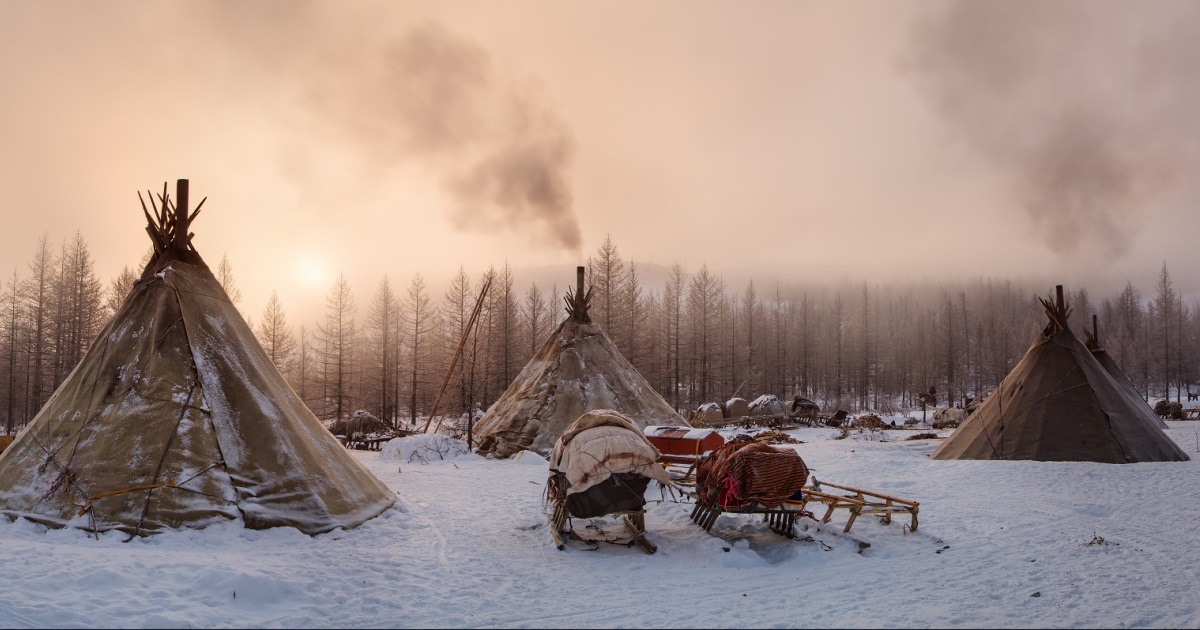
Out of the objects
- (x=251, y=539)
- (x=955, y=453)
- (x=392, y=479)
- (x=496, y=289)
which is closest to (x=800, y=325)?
(x=496, y=289)

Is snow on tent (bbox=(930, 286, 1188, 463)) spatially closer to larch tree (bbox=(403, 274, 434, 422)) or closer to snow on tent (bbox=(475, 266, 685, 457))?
snow on tent (bbox=(475, 266, 685, 457))

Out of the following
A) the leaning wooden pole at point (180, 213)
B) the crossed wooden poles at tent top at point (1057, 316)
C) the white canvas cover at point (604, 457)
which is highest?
the leaning wooden pole at point (180, 213)

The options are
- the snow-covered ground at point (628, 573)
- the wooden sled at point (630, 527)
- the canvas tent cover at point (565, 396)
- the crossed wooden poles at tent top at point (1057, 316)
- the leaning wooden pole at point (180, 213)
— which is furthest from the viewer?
the canvas tent cover at point (565, 396)

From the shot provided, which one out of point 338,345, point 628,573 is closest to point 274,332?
point 338,345

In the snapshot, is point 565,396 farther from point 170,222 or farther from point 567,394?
point 170,222

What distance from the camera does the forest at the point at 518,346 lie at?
3900 cm

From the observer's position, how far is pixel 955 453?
1766cm

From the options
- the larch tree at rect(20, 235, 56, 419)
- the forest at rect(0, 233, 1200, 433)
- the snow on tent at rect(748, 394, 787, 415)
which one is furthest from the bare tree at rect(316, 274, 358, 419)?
the snow on tent at rect(748, 394, 787, 415)

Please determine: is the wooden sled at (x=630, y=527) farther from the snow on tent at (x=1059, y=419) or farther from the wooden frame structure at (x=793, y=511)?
the snow on tent at (x=1059, y=419)

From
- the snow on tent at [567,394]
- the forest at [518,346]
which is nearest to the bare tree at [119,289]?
the forest at [518,346]

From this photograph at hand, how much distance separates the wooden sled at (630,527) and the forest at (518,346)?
11687 mm

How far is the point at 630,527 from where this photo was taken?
9656 millimetres

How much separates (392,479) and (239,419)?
5.92m

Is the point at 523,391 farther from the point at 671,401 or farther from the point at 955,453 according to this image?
the point at 671,401
